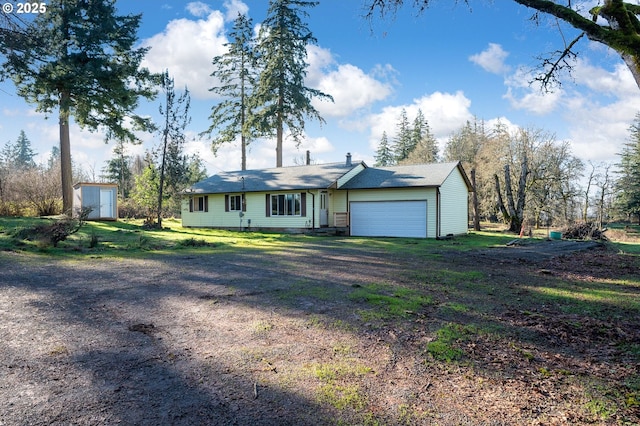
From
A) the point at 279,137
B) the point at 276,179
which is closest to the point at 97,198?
the point at 276,179

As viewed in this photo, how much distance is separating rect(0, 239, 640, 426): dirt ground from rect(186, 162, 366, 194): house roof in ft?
48.9

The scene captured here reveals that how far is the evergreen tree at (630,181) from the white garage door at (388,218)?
26833 mm

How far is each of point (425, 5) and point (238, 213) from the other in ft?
59.4

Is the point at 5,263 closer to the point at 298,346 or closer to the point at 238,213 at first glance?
the point at 298,346

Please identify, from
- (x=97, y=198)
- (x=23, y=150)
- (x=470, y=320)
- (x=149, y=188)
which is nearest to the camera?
(x=470, y=320)

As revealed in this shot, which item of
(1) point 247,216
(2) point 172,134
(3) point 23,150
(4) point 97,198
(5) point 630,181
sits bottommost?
(1) point 247,216

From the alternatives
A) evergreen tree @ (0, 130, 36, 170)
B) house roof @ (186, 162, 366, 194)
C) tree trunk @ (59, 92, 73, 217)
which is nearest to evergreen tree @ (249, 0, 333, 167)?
house roof @ (186, 162, 366, 194)

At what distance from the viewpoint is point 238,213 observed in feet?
76.7

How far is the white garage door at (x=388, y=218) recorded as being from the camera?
18844mm

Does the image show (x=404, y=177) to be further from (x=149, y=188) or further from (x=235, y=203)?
(x=149, y=188)

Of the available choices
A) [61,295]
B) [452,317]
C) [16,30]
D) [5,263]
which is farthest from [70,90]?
[452,317]

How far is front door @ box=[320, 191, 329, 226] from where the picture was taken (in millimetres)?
20769

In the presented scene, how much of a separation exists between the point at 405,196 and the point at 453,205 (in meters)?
3.41

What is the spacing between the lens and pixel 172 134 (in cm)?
2198
